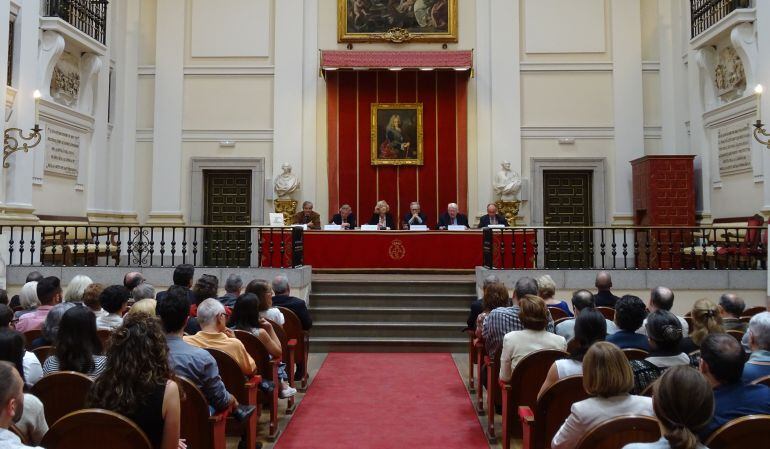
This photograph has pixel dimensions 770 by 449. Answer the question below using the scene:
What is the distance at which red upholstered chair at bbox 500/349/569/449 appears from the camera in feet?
12.7

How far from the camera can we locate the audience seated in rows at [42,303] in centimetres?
450

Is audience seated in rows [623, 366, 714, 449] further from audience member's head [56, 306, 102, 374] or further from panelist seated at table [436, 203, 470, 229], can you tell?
panelist seated at table [436, 203, 470, 229]

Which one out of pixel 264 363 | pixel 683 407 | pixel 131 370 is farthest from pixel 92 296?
pixel 683 407

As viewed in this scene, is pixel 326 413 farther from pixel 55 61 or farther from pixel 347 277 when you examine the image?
pixel 55 61

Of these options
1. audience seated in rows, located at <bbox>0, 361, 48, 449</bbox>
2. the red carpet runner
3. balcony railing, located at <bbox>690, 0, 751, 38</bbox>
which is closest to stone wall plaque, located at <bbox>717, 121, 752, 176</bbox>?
balcony railing, located at <bbox>690, 0, 751, 38</bbox>

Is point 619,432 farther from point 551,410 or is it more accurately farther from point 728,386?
point 551,410

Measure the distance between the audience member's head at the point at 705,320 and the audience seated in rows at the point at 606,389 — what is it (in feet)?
4.30

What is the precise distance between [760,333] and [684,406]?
1.67 meters

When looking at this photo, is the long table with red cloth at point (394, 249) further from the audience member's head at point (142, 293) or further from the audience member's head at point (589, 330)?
the audience member's head at point (589, 330)

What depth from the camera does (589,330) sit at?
131 inches

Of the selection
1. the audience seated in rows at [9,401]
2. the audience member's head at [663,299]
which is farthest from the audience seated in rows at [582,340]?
the audience seated in rows at [9,401]

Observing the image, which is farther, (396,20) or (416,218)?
(396,20)

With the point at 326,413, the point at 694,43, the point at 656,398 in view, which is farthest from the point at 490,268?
the point at 656,398

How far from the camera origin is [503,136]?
13555mm
